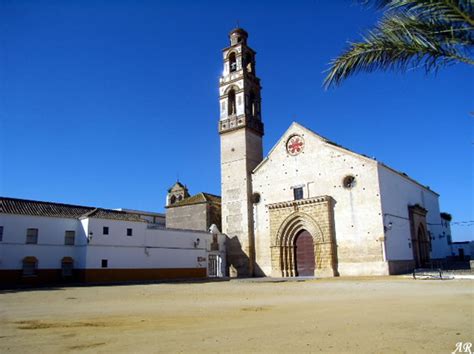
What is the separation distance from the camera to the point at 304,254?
32.2 meters

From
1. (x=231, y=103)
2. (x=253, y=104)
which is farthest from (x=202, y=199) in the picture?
(x=253, y=104)

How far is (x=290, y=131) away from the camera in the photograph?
34250mm

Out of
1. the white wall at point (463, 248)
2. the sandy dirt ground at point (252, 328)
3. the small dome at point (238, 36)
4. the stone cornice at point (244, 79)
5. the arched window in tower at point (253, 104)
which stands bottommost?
the sandy dirt ground at point (252, 328)

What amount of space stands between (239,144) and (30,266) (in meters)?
19.3

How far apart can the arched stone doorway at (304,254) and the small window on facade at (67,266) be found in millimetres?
17005

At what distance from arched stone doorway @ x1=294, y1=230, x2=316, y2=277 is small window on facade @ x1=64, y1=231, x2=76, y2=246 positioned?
17014 mm

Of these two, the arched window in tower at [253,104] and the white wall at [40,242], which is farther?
the arched window in tower at [253,104]

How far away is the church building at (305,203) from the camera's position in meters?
28.8

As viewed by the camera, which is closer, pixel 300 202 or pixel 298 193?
pixel 300 202

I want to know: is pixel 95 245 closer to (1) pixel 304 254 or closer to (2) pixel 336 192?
(1) pixel 304 254

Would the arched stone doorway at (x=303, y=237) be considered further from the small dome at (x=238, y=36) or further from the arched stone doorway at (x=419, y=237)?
the small dome at (x=238, y=36)

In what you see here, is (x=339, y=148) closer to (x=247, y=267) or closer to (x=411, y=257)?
(x=411, y=257)

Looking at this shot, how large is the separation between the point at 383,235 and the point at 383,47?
21.3m

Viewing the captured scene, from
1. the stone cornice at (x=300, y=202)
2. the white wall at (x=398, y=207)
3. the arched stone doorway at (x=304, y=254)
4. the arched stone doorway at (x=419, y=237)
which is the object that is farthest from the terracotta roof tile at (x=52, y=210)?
the arched stone doorway at (x=419, y=237)
